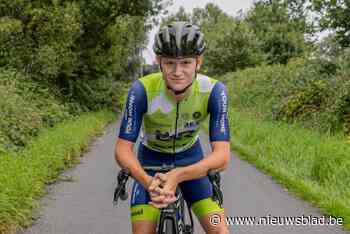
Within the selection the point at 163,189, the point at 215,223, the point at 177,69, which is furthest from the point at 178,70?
the point at 215,223

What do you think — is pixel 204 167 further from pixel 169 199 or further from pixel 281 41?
pixel 281 41

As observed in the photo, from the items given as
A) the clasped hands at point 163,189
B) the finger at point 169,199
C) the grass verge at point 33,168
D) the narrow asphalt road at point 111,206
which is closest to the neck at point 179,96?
the clasped hands at point 163,189

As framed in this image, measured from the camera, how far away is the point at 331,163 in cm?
1015

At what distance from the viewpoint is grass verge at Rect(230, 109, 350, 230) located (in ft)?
27.6

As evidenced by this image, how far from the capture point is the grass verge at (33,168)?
23.2 ft

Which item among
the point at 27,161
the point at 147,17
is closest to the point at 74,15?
the point at 147,17

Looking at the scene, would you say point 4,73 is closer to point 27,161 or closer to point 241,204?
point 27,161

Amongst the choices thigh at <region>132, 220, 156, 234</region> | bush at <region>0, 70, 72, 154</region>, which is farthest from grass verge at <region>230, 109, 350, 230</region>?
bush at <region>0, 70, 72, 154</region>

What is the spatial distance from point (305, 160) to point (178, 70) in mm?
8484

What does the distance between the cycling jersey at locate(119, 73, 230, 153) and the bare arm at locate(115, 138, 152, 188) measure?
48 millimetres

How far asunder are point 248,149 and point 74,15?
10509 mm

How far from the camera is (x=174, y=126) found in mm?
3871

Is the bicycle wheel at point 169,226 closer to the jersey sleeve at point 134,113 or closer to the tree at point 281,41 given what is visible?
the jersey sleeve at point 134,113

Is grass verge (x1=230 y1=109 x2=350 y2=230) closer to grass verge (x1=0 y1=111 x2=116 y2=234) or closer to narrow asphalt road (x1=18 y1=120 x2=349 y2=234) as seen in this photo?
narrow asphalt road (x1=18 y1=120 x2=349 y2=234)
